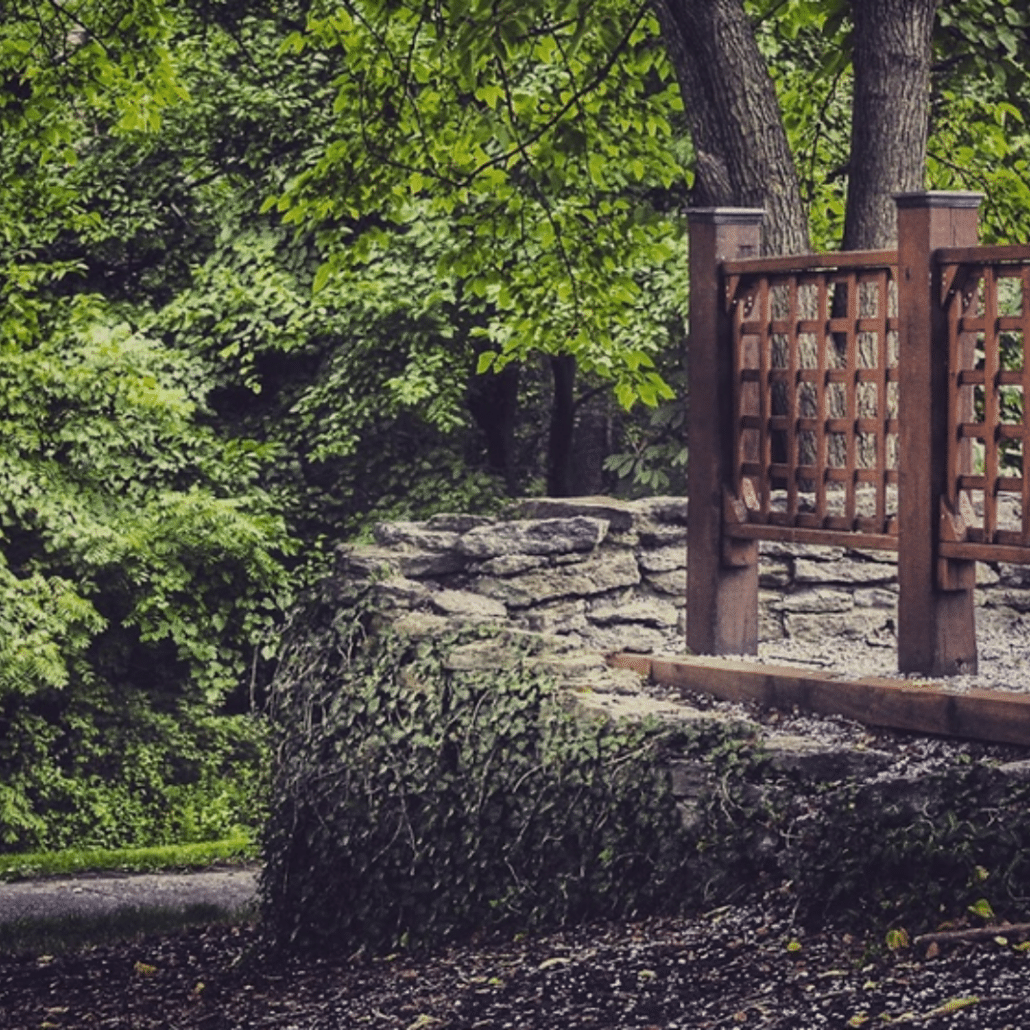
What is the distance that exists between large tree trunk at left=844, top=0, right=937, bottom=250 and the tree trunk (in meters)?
8.51

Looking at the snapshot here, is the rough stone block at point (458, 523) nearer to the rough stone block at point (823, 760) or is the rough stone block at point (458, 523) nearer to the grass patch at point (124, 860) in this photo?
the rough stone block at point (823, 760)

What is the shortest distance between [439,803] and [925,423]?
238 cm

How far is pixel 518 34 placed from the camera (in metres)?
9.88

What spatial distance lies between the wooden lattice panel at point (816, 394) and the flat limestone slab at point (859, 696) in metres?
0.59

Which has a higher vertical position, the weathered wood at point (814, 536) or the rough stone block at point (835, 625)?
the weathered wood at point (814, 536)

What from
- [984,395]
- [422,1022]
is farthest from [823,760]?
[422,1022]

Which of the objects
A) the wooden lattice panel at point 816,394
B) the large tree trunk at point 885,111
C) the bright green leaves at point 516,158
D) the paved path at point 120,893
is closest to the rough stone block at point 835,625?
the wooden lattice panel at point 816,394

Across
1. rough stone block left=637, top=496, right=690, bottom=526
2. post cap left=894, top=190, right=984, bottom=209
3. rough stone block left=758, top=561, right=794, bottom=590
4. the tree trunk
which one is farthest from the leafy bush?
the tree trunk

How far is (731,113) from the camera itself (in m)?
9.33

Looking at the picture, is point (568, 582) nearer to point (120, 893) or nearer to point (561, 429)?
point (120, 893)

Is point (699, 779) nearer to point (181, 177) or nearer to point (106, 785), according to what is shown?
point (106, 785)

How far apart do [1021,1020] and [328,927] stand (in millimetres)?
3695

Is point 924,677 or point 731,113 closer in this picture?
point 924,677

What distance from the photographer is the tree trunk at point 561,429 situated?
1809 centimetres
